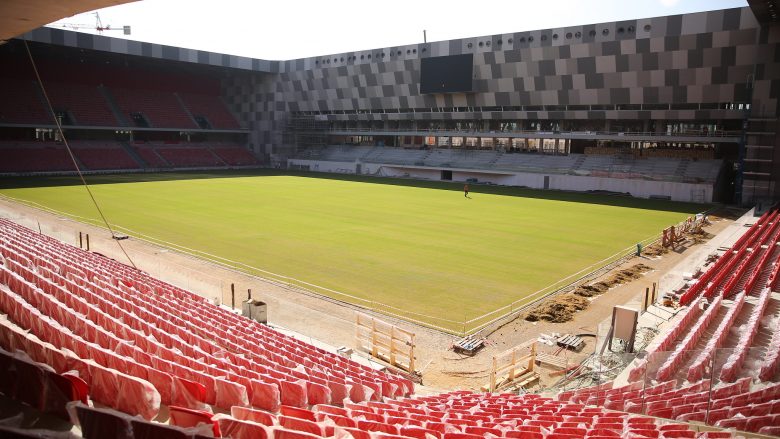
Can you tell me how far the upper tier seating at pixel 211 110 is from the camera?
7556 centimetres

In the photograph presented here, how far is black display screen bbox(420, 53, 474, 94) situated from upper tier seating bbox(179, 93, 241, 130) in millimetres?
32450

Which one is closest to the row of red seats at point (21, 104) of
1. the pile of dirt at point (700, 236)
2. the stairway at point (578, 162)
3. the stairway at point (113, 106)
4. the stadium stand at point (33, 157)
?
the stadium stand at point (33, 157)

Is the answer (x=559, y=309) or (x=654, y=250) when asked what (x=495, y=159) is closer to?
(x=654, y=250)

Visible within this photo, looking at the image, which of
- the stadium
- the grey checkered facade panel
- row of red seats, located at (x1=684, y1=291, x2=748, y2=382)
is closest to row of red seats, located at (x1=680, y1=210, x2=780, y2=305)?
the stadium

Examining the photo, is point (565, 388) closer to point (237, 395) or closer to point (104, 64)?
point (237, 395)

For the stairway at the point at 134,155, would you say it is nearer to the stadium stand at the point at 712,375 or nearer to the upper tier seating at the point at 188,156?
the upper tier seating at the point at 188,156

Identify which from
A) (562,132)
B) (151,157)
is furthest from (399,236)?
(151,157)

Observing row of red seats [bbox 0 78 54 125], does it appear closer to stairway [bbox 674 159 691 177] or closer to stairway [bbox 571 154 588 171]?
stairway [bbox 571 154 588 171]

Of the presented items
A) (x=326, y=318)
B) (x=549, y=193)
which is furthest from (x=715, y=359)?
(x=549, y=193)

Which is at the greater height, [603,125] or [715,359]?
[603,125]

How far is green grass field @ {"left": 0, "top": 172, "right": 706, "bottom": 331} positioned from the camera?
18.7m

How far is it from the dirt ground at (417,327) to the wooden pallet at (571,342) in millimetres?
164

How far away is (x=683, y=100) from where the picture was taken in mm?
46781

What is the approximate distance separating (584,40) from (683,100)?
34.3 feet
